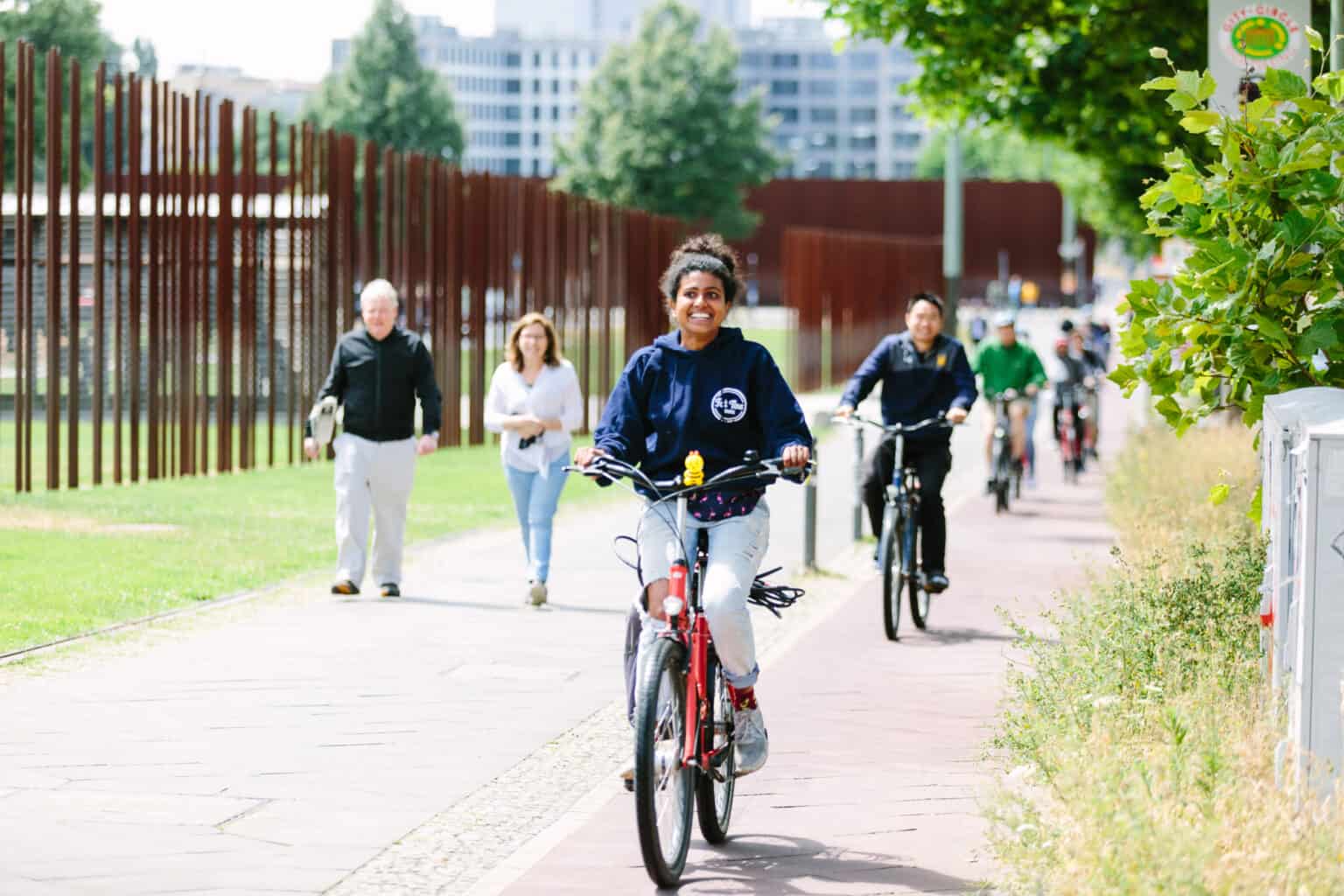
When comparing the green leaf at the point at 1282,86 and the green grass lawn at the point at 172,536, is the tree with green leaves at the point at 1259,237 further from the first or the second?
the green grass lawn at the point at 172,536

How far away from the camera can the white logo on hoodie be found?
6.46m

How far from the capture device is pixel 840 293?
4684 cm

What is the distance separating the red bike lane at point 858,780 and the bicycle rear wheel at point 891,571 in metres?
0.11

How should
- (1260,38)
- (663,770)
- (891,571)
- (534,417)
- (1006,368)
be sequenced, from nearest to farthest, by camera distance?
1. (663,770)
2. (1260,38)
3. (891,571)
4. (534,417)
5. (1006,368)

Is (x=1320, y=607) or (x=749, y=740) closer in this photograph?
(x=1320, y=607)

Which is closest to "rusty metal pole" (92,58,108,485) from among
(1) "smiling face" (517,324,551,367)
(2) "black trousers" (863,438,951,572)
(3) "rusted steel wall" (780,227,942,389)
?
(1) "smiling face" (517,324,551,367)

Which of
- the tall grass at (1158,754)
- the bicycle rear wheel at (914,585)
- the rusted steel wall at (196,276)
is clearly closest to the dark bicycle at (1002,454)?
the rusted steel wall at (196,276)

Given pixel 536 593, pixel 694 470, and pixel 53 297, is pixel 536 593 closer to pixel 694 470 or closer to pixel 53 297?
pixel 694 470

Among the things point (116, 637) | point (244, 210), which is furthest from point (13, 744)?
point (244, 210)

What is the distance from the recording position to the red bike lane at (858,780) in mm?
6051

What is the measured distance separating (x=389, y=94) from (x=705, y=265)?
236 feet

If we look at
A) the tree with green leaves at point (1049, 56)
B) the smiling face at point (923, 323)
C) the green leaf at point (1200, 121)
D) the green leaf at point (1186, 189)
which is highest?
the tree with green leaves at point (1049, 56)

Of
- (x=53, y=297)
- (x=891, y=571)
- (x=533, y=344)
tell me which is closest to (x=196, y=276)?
(x=53, y=297)

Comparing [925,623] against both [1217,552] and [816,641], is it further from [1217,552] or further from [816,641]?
[1217,552]
